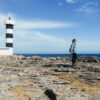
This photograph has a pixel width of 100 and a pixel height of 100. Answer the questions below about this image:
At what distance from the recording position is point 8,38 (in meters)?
42.1

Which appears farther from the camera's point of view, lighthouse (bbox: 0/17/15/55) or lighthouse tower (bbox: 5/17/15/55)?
lighthouse tower (bbox: 5/17/15/55)

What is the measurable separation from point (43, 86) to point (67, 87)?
1.30 meters

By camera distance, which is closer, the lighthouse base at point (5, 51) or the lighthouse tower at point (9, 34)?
the lighthouse base at point (5, 51)

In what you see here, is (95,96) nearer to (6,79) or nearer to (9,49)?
(6,79)

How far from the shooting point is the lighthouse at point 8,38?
4084 centimetres

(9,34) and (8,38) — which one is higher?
(9,34)

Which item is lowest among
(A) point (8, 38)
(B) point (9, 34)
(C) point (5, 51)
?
(C) point (5, 51)

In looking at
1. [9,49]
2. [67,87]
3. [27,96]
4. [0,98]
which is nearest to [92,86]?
[67,87]

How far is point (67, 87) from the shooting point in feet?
34.2

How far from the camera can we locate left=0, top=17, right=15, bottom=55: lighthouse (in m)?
40.8

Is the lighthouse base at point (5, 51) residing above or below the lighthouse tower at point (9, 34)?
below

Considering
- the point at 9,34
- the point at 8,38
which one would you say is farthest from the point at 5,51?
the point at 9,34

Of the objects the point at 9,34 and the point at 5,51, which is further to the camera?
the point at 9,34

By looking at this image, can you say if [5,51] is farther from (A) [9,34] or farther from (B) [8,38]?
(A) [9,34]
